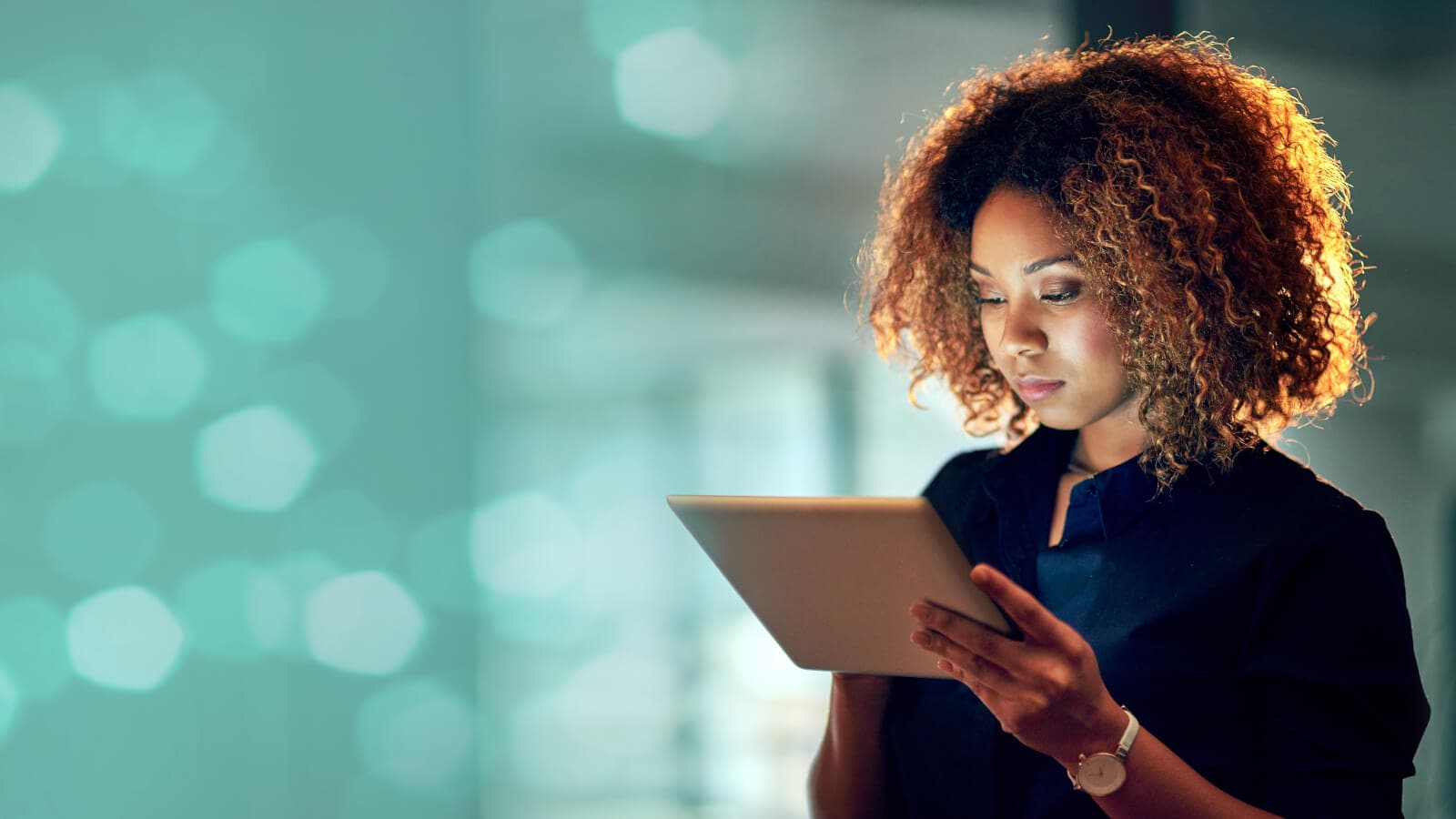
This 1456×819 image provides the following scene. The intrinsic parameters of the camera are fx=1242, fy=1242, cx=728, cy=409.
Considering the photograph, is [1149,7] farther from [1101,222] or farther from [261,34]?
[261,34]

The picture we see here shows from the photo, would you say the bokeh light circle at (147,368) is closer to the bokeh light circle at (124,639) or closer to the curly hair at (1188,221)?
the bokeh light circle at (124,639)

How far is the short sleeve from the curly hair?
13 centimetres

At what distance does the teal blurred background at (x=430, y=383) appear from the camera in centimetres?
189

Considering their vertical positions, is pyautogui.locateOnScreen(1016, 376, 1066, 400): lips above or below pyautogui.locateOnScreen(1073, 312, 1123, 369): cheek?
below

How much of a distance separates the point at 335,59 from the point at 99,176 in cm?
46

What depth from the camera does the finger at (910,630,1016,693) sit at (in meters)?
0.95

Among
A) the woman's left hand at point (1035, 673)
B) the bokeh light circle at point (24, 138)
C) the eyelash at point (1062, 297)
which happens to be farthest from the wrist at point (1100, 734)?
the bokeh light circle at point (24, 138)

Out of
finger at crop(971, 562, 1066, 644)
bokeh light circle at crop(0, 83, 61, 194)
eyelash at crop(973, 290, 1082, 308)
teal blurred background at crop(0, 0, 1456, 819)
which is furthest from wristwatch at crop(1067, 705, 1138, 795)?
bokeh light circle at crop(0, 83, 61, 194)

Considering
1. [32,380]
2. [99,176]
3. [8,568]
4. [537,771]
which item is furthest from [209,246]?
[537,771]

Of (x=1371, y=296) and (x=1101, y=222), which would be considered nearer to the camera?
(x=1101, y=222)

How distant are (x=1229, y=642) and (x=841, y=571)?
1.19 feet

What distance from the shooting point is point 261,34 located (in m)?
2.09

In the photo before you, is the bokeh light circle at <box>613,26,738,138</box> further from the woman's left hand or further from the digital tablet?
the woman's left hand

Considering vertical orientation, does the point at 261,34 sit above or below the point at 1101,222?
above
